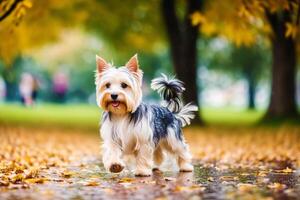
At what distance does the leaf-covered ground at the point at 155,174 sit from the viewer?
30.2 ft

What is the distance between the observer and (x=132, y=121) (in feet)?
36.0

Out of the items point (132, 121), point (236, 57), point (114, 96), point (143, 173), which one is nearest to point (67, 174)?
point (143, 173)

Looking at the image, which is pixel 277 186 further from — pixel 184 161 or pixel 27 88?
pixel 27 88

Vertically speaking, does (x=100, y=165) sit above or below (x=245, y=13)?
below

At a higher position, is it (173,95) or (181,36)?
(181,36)

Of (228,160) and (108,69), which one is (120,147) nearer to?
(108,69)

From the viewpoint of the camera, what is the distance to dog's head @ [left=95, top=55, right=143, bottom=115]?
10.5 metres

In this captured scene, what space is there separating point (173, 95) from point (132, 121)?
5.09 ft

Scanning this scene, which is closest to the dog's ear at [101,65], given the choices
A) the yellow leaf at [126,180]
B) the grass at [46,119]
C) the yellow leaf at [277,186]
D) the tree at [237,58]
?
the yellow leaf at [126,180]

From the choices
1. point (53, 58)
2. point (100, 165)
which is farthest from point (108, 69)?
point (53, 58)

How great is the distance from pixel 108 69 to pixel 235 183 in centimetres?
239

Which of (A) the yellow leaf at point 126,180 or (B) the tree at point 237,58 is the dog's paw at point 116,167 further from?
(B) the tree at point 237,58

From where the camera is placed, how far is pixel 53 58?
73875 mm

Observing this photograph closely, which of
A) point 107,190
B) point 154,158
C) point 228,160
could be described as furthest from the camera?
point 228,160
